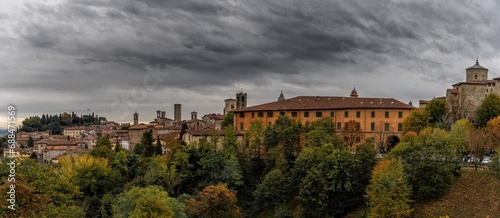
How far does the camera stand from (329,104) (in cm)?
6088

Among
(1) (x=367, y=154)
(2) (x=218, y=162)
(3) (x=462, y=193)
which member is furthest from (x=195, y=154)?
(3) (x=462, y=193)

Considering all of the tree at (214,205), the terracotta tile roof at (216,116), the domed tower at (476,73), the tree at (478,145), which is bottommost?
the tree at (214,205)

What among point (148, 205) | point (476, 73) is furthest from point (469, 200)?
point (476, 73)

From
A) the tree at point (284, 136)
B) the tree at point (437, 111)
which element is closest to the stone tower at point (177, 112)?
the tree at point (284, 136)

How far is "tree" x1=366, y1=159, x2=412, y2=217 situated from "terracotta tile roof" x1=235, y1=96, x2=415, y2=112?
2361cm

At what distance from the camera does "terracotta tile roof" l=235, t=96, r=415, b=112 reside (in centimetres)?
5765

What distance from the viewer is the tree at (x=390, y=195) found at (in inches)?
1300

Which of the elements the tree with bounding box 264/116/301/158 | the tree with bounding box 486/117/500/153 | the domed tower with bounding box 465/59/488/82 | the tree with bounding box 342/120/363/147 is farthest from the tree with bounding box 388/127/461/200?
the domed tower with bounding box 465/59/488/82

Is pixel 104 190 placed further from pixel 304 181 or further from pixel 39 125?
pixel 39 125

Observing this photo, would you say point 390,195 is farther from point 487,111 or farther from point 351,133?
point 487,111

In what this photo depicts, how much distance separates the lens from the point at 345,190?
40.1 m

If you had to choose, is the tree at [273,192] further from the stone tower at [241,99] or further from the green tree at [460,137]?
the stone tower at [241,99]

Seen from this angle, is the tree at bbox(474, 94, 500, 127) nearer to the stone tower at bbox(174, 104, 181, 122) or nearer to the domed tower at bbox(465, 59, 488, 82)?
the domed tower at bbox(465, 59, 488, 82)

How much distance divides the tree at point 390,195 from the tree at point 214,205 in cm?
1136
